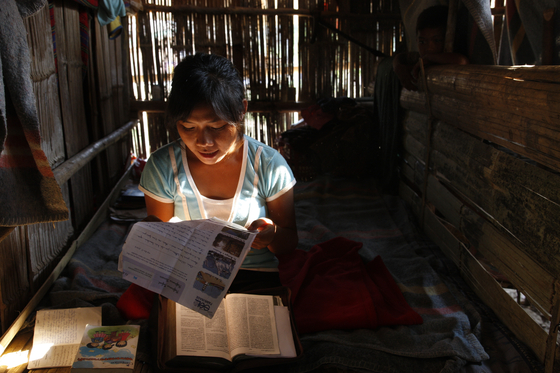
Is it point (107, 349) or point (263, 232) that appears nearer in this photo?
point (107, 349)

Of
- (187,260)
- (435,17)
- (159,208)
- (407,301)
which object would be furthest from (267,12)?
(187,260)

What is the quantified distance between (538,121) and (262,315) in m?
1.23

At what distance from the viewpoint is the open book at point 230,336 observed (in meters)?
1.41

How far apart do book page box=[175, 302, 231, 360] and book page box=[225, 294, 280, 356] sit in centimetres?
3

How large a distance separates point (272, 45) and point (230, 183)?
3409 millimetres

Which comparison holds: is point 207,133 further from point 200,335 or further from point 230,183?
point 200,335

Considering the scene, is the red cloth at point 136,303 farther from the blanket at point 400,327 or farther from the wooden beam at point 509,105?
the wooden beam at point 509,105

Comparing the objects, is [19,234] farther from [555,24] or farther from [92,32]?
[555,24]

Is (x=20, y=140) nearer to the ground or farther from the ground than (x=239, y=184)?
farther from the ground

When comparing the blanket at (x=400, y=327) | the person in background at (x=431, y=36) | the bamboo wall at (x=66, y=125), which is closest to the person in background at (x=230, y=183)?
the blanket at (x=400, y=327)

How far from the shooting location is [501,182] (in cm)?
188

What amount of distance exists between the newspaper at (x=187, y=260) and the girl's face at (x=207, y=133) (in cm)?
33

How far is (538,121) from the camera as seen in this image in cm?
153

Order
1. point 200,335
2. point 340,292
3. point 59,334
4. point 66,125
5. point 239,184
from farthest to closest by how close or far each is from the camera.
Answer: point 66,125, point 340,292, point 239,184, point 59,334, point 200,335
